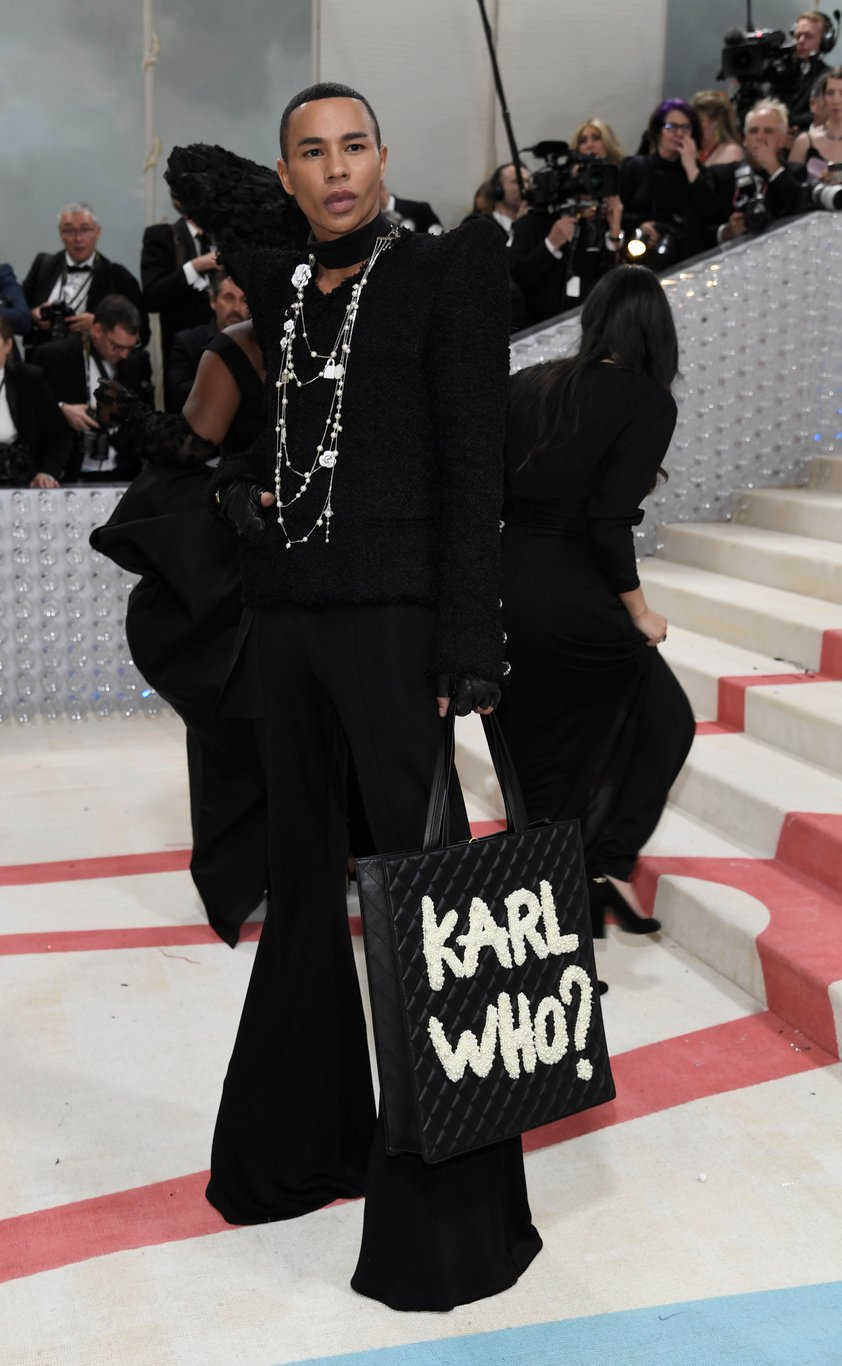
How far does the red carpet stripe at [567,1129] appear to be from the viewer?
2172 mm

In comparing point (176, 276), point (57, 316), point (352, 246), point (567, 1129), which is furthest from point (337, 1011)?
point (57, 316)

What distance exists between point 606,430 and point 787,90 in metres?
4.94

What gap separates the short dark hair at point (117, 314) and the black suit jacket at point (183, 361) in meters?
0.18

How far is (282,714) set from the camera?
2053 millimetres

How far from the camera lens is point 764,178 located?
6.08m

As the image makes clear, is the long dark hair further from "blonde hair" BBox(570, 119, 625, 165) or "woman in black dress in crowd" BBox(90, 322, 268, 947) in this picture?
"blonde hair" BBox(570, 119, 625, 165)

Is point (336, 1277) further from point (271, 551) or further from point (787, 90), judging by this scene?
point (787, 90)

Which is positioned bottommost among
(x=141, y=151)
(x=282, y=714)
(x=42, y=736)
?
(x=42, y=736)

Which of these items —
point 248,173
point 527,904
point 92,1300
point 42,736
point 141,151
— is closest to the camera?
point 527,904

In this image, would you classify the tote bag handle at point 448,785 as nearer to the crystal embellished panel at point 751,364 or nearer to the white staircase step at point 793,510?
the white staircase step at point 793,510

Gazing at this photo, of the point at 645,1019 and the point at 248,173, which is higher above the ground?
the point at 248,173

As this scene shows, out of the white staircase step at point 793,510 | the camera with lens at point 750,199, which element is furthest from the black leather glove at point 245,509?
the camera with lens at point 750,199

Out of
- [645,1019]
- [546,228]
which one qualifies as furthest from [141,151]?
[645,1019]

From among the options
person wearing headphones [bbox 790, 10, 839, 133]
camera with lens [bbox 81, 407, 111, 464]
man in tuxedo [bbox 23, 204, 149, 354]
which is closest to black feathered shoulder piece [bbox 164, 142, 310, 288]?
camera with lens [bbox 81, 407, 111, 464]
